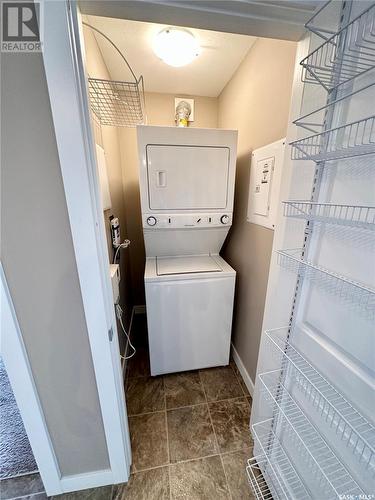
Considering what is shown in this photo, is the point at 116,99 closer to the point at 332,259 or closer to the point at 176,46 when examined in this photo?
the point at 176,46

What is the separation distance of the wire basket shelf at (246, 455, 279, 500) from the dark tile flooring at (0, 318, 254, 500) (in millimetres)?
56

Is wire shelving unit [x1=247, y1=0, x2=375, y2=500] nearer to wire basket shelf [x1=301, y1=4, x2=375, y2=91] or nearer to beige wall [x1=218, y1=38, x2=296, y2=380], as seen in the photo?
wire basket shelf [x1=301, y1=4, x2=375, y2=91]

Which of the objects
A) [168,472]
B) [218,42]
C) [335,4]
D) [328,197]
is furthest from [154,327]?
[218,42]

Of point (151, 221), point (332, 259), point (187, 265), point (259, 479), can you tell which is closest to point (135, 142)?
point (151, 221)

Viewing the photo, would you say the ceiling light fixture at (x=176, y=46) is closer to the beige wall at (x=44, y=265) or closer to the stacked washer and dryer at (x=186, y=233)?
the stacked washer and dryer at (x=186, y=233)

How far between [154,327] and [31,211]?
4.21 ft

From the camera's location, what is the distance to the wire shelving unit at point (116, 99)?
3.54ft

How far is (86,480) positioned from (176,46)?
2.80 m

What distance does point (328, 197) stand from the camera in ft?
2.67

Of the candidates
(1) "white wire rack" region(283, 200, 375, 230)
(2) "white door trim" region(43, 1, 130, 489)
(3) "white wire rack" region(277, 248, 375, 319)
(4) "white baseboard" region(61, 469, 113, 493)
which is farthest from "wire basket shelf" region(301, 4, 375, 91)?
(4) "white baseboard" region(61, 469, 113, 493)

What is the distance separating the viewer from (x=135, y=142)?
7.74ft

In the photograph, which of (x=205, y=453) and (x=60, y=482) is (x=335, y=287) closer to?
(x=205, y=453)

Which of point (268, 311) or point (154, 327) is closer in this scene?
point (268, 311)

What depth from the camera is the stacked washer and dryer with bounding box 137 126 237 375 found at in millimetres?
1604
